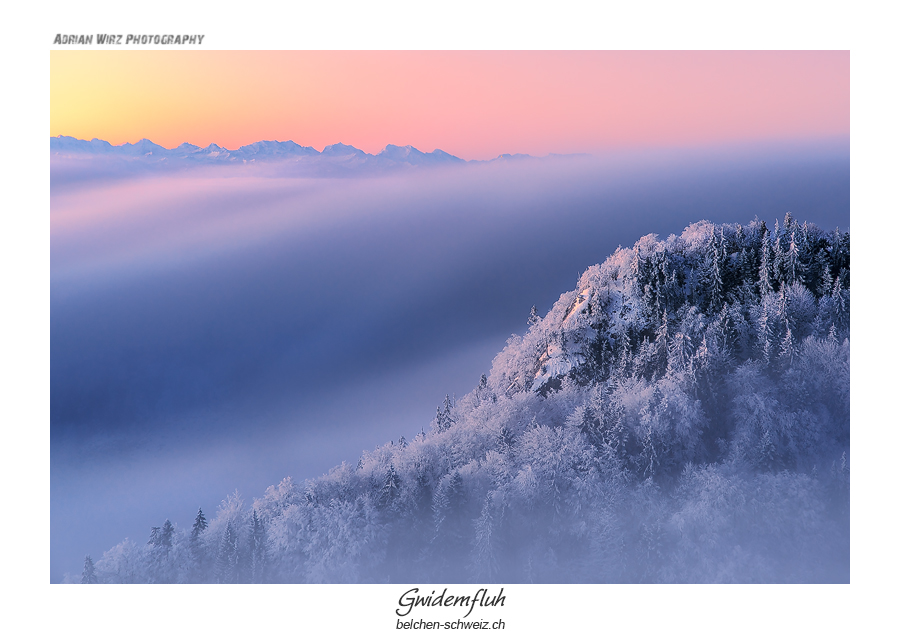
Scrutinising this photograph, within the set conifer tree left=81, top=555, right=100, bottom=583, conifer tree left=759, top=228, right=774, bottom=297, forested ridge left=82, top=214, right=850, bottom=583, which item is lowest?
conifer tree left=81, top=555, right=100, bottom=583

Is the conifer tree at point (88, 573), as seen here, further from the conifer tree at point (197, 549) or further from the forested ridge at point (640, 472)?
the conifer tree at point (197, 549)

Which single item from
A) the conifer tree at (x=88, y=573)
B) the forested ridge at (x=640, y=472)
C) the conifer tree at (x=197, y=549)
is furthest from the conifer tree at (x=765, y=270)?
the conifer tree at (x=88, y=573)

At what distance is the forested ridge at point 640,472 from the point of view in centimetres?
1561

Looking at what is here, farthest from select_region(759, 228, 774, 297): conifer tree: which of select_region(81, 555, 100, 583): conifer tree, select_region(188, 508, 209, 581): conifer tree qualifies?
select_region(81, 555, 100, 583): conifer tree

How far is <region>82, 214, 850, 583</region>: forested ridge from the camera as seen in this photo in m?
15.6

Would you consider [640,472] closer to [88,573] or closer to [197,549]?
[197,549]

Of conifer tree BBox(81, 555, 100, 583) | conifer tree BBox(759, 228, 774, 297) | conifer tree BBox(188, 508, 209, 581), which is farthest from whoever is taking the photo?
conifer tree BBox(759, 228, 774, 297)

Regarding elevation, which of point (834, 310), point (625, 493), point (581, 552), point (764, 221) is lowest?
point (581, 552)

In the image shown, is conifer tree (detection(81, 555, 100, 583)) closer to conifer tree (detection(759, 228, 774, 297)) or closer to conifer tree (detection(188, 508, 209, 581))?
conifer tree (detection(188, 508, 209, 581))

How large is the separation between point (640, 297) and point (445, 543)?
35.0ft

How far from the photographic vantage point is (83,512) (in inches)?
690

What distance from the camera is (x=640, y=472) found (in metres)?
16.9

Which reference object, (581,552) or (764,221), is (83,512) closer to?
(581,552)
